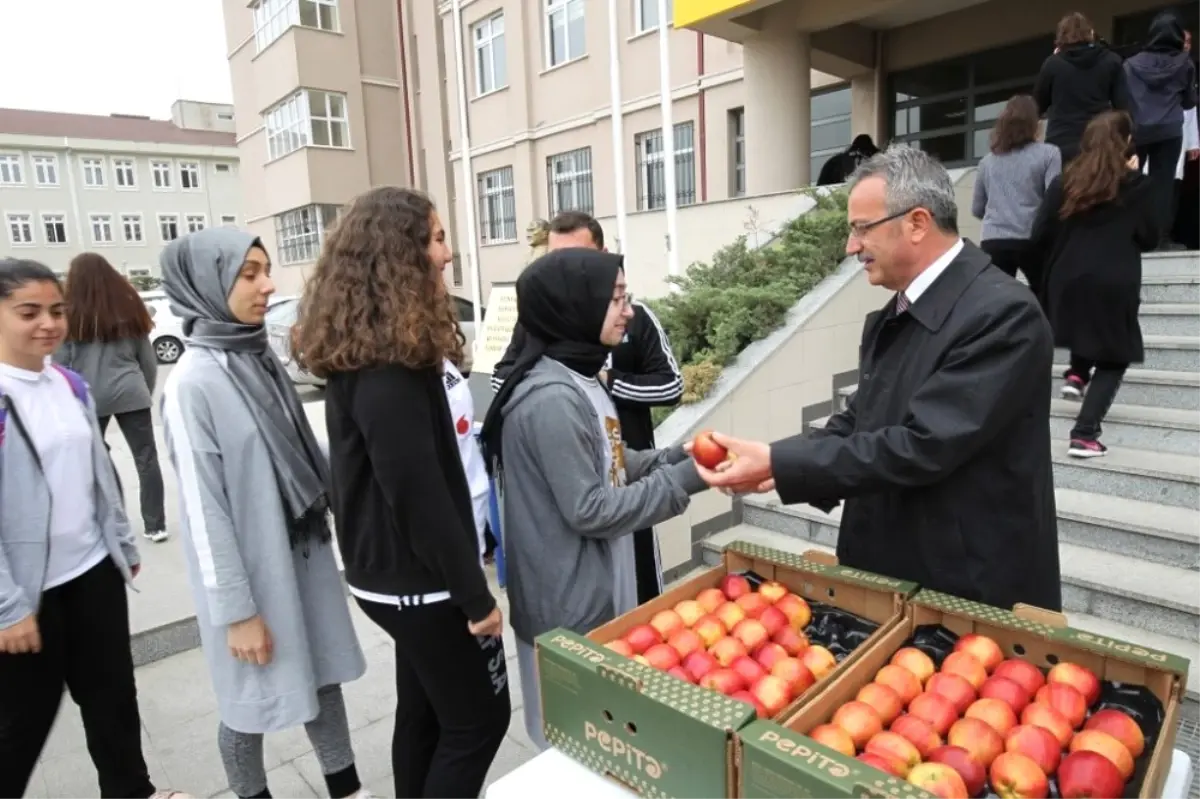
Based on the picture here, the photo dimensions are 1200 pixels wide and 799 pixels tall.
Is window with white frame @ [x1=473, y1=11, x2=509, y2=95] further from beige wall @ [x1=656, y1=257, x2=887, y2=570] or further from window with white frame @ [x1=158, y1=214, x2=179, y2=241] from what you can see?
window with white frame @ [x1=158, y1=214, x2=179, y2=241]

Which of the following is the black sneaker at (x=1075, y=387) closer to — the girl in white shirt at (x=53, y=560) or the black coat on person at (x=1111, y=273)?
the black coat on person at (x=1111, y=273)

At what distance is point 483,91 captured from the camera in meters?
17.9

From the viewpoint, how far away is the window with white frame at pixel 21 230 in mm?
38688

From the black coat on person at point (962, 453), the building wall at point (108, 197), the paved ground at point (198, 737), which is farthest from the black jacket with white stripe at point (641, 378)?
the building wall at point (108, 197)

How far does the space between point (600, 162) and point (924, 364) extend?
13.8 meters

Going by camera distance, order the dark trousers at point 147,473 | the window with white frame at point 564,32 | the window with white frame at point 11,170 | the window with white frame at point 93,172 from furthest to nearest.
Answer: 1. the window with white frame at point 93,172
2. the window with white frame at point 11,170
3. the window with white frame at point 564,32
4. the dark trousers at point 147,473

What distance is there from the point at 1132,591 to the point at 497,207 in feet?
53.6

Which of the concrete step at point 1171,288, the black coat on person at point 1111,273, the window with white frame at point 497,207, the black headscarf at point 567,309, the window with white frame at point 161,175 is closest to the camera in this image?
the black headscarf at point 567,309

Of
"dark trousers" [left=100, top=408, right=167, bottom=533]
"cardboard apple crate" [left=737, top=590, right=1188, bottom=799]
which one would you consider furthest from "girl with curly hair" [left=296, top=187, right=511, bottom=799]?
"dark trousers" [left=100, top=408, right=167, bottom=533]

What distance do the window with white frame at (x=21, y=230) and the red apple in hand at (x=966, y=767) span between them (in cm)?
4914

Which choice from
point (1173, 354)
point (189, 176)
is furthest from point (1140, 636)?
point (189, 176)

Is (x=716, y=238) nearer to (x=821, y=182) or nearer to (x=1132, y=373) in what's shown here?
(x=821, y=182)

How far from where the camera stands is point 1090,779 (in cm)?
108

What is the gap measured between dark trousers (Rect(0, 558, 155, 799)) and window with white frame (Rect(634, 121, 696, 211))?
1191 cm
